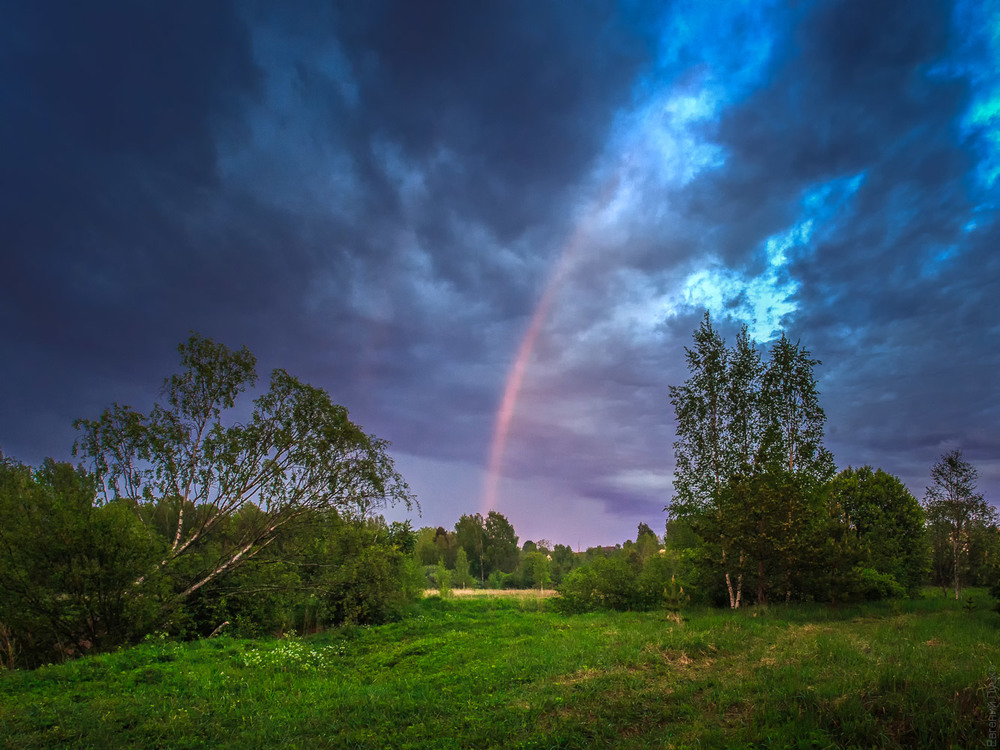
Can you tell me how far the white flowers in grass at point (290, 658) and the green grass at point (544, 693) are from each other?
75 millimetres

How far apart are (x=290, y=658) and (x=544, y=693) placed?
8.27m

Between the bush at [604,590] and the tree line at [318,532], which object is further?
the bush at [604,590]

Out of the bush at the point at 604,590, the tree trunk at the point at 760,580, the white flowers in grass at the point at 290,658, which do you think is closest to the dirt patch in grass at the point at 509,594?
the bush at the point at 604,590

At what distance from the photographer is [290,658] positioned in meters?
13.2

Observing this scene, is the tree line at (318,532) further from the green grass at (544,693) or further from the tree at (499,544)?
the tree at (499,544)

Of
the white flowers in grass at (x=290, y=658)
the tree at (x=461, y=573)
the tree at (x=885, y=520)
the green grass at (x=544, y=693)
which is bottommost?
the tree at (x=461, y=573)

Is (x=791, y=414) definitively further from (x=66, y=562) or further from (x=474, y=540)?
(x=474, y=540)

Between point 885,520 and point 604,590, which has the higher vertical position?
point 885,520

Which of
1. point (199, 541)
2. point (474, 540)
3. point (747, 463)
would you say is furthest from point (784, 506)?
point (474, 540)

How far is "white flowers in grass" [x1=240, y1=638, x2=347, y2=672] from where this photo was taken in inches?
491

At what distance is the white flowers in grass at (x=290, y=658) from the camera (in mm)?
12477

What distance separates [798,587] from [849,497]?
963 centimetres

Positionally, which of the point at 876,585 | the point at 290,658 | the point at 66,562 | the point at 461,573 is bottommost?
the point at 461,573

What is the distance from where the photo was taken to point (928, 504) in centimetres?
2930
